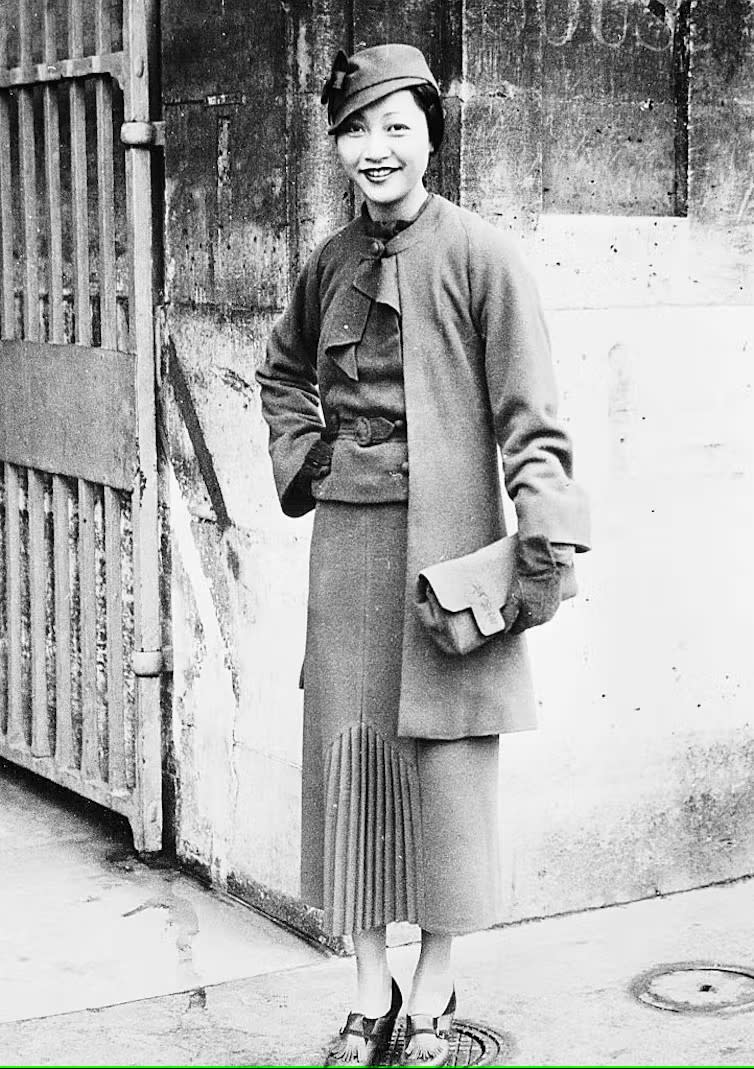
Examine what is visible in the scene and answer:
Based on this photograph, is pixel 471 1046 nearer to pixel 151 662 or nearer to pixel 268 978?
pixel 268 978

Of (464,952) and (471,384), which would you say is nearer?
(471,384)

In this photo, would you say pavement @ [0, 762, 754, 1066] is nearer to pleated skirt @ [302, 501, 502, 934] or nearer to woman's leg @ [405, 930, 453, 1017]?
woman's leg @ [405, 930, 453, 1017]

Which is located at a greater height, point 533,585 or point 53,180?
point 53,180

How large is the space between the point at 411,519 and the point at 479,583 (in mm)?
213

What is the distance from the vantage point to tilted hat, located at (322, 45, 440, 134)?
3566 millimetres

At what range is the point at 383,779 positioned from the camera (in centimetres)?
375

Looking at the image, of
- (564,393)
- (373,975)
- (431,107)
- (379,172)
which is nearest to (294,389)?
(379,172)

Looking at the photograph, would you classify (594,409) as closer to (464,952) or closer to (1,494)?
(464,952)

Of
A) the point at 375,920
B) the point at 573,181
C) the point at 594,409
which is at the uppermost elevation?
the point at 573,181

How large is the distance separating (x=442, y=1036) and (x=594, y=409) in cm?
174

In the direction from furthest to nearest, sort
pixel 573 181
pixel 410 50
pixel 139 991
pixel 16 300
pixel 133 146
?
pixel 16 300 → pixel 133 146 → pixel 573 181 → pixel 139 991 → pixel 410 50

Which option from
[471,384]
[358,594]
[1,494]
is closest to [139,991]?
[358,594]

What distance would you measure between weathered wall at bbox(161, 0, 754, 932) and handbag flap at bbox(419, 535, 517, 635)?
1133 mm

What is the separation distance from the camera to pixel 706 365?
16.4 ft
